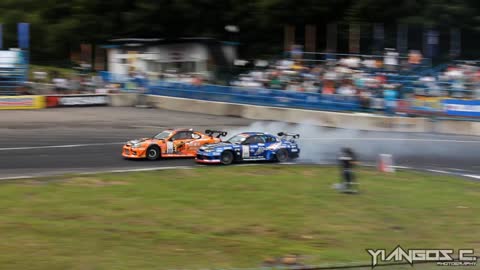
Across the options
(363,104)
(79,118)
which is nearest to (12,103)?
(79,118)

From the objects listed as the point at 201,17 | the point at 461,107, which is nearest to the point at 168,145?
the point at 461,107

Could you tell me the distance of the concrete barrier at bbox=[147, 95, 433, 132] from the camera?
27781 millimetres

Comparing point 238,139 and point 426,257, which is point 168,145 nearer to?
point 238,139

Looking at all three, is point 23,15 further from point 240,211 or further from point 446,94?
point 240,211

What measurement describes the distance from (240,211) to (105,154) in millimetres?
8655

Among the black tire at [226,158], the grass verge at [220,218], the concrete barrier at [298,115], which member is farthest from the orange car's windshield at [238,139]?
the concrete barrier at [298,115]

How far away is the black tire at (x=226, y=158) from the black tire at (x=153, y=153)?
6.88 feet

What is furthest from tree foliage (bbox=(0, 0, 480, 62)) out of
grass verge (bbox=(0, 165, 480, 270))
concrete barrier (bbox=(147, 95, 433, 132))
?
grass verge (bbox=(0, 165, 480, 270))

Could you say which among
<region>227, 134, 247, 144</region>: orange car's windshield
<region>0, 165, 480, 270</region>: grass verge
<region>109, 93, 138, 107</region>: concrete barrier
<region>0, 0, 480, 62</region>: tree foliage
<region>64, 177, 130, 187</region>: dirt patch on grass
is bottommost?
<region>0, 165, 480, 270</region>: grass verge

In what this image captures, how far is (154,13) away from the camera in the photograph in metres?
47.1

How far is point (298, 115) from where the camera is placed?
3064cm

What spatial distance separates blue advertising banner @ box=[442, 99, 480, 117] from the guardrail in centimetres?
374

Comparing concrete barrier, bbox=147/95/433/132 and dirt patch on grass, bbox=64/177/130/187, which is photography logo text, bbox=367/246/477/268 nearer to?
dirt patch on grass, bbox=64/177/130/187

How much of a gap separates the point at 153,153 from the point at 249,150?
113 inches
